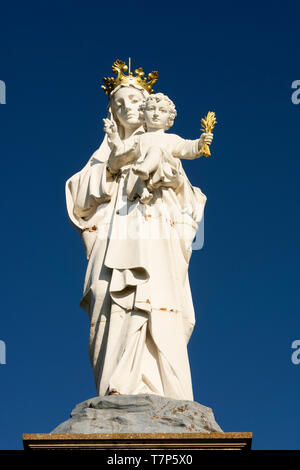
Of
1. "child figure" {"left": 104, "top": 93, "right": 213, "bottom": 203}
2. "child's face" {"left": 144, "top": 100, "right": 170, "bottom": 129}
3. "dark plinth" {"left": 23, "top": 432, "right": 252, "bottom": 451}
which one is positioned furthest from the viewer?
"child's face" {"left": 144, "top": 100, "right": 170, "bottom": 129}

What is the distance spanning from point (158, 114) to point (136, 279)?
9.36 feet

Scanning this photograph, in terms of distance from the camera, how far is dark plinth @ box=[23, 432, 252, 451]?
11477 millimetres

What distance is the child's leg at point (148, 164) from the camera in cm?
1463

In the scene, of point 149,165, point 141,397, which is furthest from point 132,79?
point 141,397

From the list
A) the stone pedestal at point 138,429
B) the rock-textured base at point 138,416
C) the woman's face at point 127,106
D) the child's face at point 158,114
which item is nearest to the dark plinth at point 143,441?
the stone pedestal at point 138,429

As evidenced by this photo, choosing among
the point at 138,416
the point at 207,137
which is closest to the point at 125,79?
the point at 207,137

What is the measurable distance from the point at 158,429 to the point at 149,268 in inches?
112

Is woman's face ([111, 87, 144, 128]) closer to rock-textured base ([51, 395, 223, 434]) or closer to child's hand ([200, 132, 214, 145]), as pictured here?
child's hand ([200, 132, 214, 145])

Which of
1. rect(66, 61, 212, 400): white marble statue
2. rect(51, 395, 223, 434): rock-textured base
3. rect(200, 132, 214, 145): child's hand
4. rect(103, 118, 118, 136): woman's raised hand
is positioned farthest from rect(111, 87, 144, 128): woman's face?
rect(51, 395, 223, 434): rock-textured base

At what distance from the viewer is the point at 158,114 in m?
15.5

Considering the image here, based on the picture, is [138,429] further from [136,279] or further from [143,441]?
[136,279]

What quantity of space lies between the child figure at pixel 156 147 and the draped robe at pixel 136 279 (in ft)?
0.51
